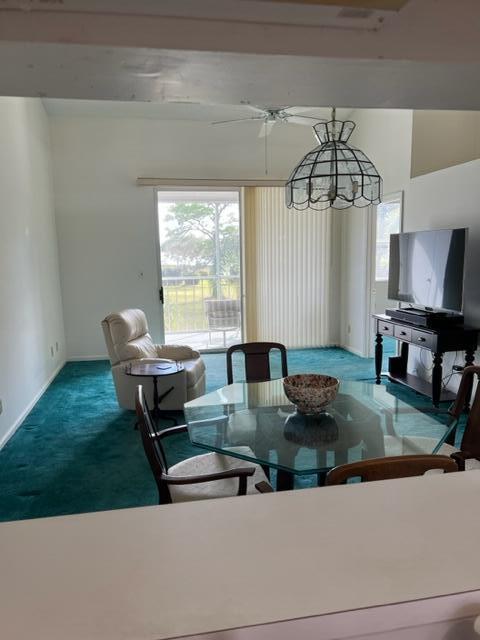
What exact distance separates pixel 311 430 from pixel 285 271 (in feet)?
14.2

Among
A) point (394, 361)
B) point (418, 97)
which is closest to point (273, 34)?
point (418, 97)

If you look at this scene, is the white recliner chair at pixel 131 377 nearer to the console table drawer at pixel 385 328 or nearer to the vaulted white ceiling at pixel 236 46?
the console table drawer at pixel 385 328

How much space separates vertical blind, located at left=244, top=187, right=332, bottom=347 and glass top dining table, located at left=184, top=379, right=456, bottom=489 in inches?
145

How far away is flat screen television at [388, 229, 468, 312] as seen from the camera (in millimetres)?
3477

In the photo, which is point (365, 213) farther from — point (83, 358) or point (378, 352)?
point (83, 358)

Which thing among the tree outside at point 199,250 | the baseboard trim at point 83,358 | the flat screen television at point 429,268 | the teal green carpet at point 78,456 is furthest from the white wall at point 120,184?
the flat screen television at point 429,268

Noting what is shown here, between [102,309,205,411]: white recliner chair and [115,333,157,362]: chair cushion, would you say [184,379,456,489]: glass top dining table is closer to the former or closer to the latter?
[102,309,205,411]: white recliner chair

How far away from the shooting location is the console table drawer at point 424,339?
350 centimetres

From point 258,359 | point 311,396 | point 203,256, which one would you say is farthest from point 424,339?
point 203,256

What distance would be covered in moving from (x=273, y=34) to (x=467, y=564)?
117cm

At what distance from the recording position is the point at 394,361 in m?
4.45

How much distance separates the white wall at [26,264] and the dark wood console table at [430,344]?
347 centimetres

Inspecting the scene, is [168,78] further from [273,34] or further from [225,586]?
[225,586]

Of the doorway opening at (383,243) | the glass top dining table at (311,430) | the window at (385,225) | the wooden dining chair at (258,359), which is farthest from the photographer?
the window at (385,225)
